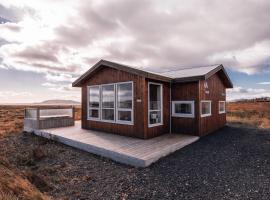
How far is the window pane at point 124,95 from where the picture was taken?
901cm

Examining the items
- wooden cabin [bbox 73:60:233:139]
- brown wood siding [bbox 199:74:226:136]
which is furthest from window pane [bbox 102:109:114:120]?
brown wood siding [bbox 199:74:226:136]

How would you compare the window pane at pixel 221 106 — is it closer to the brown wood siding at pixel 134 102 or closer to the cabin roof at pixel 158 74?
the cabin roof at pixel 158 74

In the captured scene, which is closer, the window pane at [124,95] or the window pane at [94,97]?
the window pane at [124,95]

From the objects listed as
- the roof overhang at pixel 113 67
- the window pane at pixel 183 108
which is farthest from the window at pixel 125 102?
the window pane at pixel 183 108

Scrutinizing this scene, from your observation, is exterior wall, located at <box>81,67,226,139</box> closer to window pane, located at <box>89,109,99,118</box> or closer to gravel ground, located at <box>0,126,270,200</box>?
window pane, located at <box>89,109,99,118</box>

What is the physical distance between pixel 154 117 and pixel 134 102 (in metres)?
1.28

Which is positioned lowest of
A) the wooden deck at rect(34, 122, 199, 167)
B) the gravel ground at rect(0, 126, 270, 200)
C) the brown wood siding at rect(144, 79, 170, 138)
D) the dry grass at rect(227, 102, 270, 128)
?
the gravel ground at rect(0, 126, 270, 200)

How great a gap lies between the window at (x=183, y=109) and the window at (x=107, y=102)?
3.35 metres

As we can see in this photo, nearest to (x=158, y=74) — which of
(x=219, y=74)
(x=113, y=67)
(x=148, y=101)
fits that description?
(x=148, y=101)

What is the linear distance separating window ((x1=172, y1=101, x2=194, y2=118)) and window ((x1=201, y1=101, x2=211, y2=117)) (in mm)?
686

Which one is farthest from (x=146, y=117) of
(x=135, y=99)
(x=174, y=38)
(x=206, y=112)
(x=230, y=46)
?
(x=230, y=46)

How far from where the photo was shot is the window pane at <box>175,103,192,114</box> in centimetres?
948

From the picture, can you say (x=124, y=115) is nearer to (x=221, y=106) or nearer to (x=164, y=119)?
(x=164, y=119)

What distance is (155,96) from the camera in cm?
939
